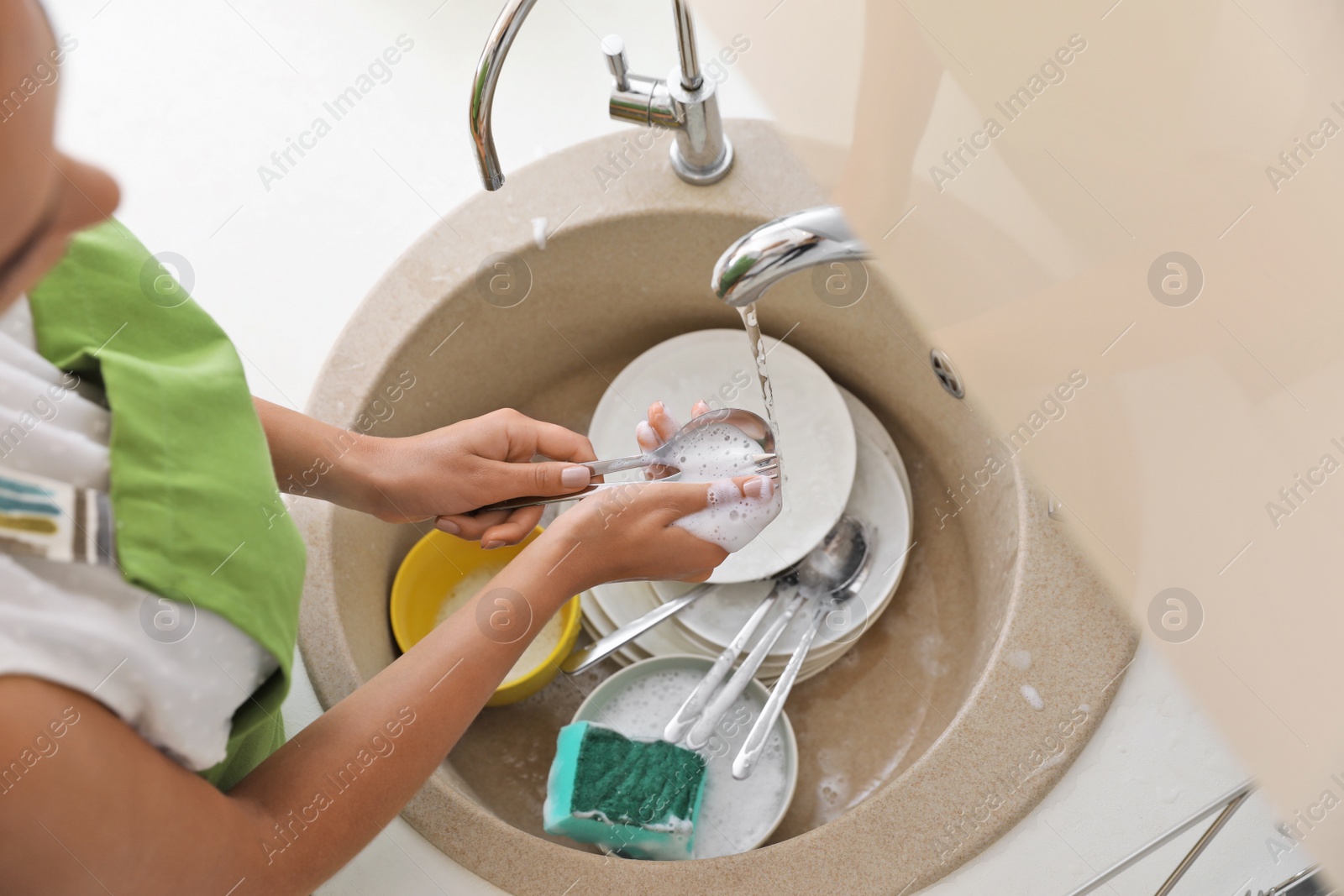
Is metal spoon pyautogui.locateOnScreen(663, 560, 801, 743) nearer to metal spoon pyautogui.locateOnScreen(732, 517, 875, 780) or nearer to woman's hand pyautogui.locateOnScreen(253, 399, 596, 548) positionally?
metal spoon pyautogui.locateOnScreen(732, 517, 875, 780)

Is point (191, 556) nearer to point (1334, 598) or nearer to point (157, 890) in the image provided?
point (157, 890)

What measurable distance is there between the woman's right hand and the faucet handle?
357mm

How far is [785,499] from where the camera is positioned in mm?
944

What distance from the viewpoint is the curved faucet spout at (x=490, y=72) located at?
2.24 feet

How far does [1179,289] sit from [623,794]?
1.83 feet

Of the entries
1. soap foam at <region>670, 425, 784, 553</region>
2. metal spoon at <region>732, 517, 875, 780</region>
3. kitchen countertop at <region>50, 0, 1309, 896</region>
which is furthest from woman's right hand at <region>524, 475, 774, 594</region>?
kitchen countertop at <region>50, 0, 1309, 896</region>

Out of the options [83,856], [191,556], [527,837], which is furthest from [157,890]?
[527,837]

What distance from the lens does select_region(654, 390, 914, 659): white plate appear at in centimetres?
89

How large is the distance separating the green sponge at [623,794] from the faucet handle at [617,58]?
0.56 m

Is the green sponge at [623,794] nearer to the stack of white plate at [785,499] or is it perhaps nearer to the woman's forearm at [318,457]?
the stack of white plate at [785,499]

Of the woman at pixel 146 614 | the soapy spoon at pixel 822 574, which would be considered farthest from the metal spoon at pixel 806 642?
the woman at pixel 146 614

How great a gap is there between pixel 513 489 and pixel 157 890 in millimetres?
401

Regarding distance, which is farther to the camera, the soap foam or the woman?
the soap foam

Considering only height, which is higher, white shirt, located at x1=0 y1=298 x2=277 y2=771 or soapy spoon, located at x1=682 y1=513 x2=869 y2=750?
soapy spoon, located at x1=682 y1=513 x2=869 y2=750
